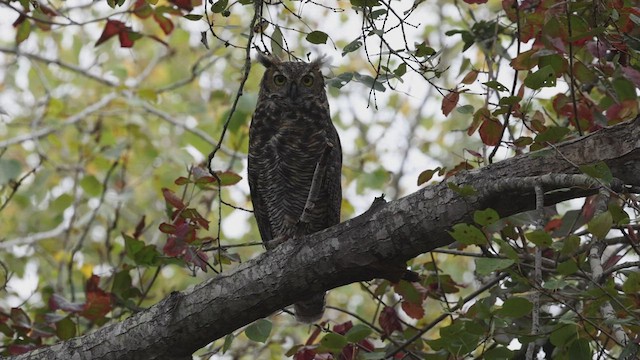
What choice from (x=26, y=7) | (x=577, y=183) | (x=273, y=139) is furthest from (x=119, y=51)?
(x=577, y=183)

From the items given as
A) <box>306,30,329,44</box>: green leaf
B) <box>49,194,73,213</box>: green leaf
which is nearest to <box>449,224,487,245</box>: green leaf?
<box>306,30,329,44</box>: green leaf

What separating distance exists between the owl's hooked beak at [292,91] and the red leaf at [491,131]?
1.64 metres

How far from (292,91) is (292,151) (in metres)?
0.41

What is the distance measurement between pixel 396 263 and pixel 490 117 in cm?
64

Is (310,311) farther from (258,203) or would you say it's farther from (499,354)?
(499,354)

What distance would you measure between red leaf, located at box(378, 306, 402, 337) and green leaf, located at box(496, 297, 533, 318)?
1342mm

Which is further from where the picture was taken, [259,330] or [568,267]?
[259,330]

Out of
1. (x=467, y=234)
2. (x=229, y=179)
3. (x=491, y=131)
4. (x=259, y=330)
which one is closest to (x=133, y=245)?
(x=229, y=179)

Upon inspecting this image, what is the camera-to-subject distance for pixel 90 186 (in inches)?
203

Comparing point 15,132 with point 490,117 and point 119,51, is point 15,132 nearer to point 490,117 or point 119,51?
point 119,51

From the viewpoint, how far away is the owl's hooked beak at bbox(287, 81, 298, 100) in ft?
14.2

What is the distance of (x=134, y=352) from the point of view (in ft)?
9.34

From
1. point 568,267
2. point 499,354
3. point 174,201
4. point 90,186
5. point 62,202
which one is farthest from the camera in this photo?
point 90,186

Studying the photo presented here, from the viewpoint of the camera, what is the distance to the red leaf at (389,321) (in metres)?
3.30
